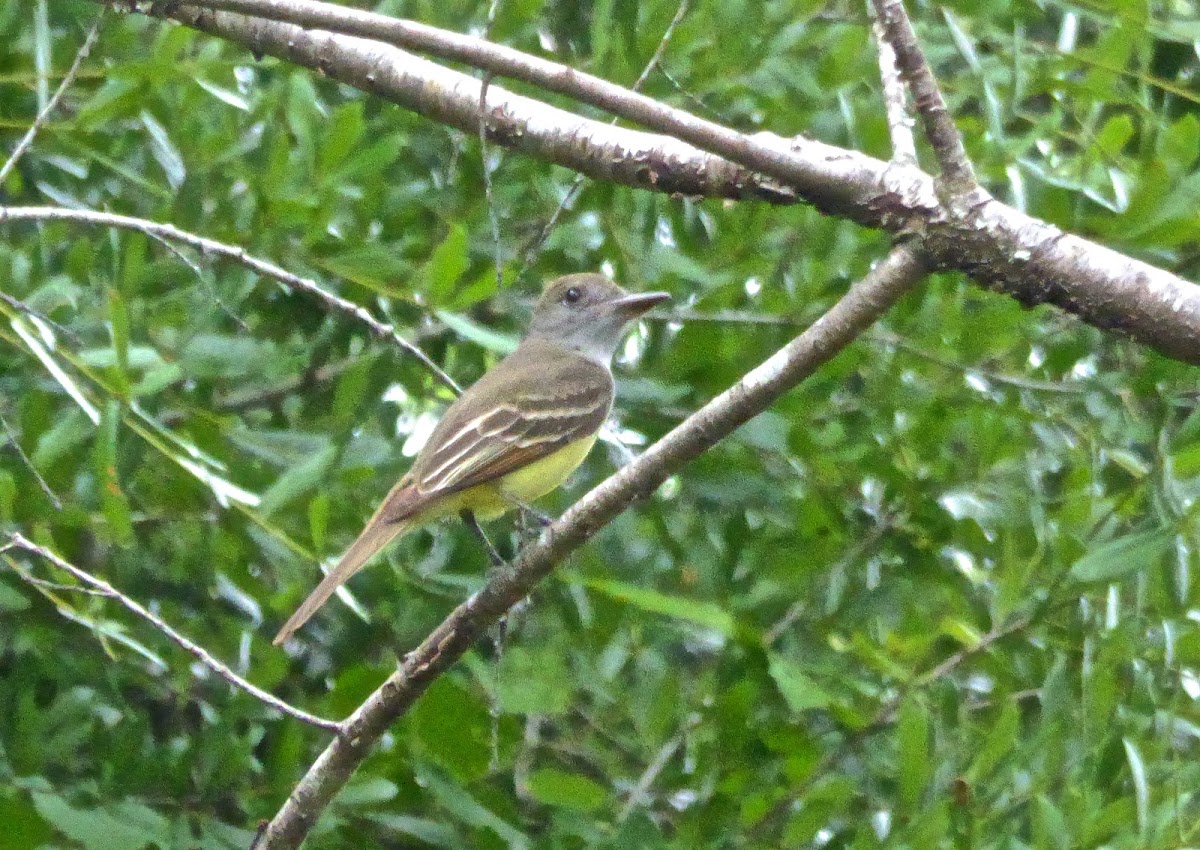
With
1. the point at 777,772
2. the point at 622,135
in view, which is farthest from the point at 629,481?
the point at 777,772

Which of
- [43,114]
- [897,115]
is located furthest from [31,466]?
[897,115]

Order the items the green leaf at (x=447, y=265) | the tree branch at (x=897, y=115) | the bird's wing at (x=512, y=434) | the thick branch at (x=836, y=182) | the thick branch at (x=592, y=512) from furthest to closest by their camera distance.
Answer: the bird's wing at (x=512, y=434), the green leaf at (x=447, y=265), the tree branch at (x=897, y=115), the thick branch at (x=592, y=512), the thick branch at (x=836, y=182)

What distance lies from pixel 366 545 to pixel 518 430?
1126mm

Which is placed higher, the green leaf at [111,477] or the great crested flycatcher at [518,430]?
the green leaf at [111,477]

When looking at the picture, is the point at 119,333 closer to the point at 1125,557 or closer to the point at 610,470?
the point at 610,470

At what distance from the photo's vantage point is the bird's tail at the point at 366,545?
3.60m

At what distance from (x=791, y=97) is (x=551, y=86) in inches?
70.7

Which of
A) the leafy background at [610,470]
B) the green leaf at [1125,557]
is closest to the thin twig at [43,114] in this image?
the leafy background at [610,470]

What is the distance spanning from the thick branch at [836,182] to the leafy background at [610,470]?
63 cm

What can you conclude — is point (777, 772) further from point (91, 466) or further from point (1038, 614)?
point (91, 466)

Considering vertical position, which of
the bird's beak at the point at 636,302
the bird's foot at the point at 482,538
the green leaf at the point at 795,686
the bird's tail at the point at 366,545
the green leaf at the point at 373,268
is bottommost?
the bird's foot at the point at 482,538

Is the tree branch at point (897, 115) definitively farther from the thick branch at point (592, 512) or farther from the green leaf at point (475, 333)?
the green leaf at point (475, 333)

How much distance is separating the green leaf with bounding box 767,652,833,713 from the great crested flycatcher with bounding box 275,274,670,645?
90 centimetres

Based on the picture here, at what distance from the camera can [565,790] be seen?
3.51m
